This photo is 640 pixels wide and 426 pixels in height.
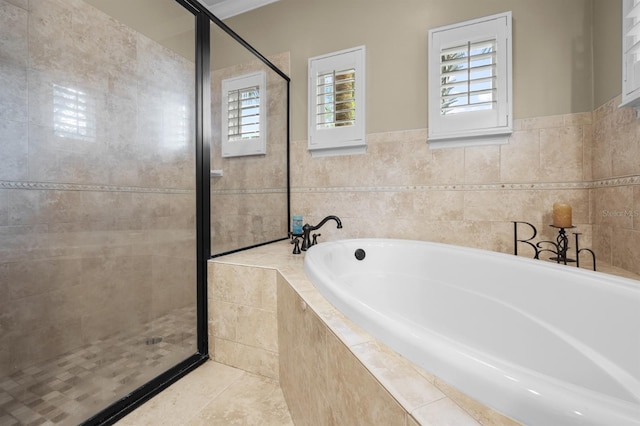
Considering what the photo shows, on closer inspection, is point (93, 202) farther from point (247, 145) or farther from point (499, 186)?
point (499, 186)

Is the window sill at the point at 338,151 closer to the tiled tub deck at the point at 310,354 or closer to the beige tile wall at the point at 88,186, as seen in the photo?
the tiled tub deck at the point at 310,354

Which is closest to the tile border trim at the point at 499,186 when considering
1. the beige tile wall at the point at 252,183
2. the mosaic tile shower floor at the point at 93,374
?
the beige tile wall at the point at 252,183

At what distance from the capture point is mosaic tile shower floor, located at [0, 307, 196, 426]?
0.99 metres

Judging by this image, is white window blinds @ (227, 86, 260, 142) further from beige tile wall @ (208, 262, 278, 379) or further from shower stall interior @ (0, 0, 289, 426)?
beige tile wall @ (208, 262, 278, 379)

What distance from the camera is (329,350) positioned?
0.73m

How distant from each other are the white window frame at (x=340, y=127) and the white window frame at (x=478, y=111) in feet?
1.53

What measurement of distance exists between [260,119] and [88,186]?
1197 mm

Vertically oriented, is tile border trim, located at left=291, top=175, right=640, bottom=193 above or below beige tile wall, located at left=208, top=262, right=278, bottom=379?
above

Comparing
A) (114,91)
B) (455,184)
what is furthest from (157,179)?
(455,184)

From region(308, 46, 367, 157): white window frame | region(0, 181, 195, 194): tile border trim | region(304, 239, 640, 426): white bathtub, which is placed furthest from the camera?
region(308, 46, 367, 157): white window frame

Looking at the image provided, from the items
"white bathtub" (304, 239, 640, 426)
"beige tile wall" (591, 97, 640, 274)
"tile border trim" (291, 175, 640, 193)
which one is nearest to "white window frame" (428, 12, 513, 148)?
"tile border trim" (291, 175, 640, 193)

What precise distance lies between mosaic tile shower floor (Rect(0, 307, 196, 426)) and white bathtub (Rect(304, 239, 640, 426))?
0.82 meters

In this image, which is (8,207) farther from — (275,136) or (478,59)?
(478,59)

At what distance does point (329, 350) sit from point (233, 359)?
3.17 feet
